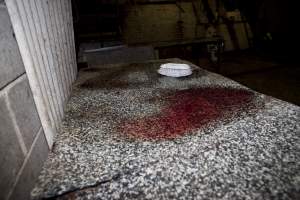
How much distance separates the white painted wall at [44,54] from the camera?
0.95 metres

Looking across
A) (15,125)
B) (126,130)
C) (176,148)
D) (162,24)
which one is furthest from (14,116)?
(162,24)

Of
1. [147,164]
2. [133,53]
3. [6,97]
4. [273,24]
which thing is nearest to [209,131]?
[147,164]

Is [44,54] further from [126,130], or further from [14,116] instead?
[126,130]

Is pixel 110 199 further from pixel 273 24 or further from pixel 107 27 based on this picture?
pixel 273 24

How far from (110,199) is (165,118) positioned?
504mm

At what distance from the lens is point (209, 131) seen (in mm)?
890

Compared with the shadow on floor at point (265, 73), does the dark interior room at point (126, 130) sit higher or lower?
higher

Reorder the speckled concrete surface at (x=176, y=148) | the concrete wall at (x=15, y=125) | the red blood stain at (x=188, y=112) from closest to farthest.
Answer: the speckled concrete surface at (x=176, y=148) < the concrete wall at (x=15, y=125) < the red blood stain at (x=188, y=112)

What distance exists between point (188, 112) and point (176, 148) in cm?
32

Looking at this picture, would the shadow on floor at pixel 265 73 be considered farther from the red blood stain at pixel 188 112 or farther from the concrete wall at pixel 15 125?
the concrete wall at pixel 15 125

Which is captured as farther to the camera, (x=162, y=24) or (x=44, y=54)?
(x=162, y=24)

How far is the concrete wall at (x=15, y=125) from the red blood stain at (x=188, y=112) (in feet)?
1.36

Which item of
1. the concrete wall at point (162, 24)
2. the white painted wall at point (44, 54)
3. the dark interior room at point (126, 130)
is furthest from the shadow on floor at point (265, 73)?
the white painted wall at point (44, 54)

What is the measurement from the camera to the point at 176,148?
79 cm
